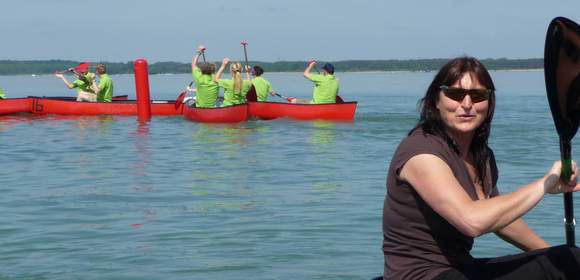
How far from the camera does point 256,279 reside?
24.6 feet

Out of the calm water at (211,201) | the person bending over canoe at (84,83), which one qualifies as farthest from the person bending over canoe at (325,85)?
the person bending over canoe at (84,83)

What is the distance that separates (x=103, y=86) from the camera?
25953mm

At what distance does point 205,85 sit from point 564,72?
19575 mm

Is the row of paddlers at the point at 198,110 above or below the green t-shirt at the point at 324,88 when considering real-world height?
below

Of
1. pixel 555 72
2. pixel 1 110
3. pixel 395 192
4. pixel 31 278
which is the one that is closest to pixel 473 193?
pixel 395 192

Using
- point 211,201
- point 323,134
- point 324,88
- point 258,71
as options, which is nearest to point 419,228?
point 211,201

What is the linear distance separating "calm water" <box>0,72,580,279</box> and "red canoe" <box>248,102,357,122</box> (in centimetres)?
178

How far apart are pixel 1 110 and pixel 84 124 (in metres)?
3.12

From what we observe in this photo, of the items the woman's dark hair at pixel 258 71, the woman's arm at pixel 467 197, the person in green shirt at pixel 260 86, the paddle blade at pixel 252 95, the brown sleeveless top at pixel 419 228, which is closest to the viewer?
the woman's arm at pixel 467 197

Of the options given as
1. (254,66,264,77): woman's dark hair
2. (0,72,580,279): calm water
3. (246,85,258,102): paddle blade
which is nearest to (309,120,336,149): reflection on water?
(0,72,580,279): calm water

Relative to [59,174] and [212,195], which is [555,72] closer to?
[212,195]

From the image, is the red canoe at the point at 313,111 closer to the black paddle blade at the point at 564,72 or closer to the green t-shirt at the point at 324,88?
the green t-shirt at the point at 324,88

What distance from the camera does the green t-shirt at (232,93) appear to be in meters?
23.2

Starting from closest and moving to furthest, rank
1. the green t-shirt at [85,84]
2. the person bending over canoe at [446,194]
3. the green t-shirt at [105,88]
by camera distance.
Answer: the person bending over canoe at [446,194]
the green t-shirt at [105,88]
the green t-shirt at [85,84]
